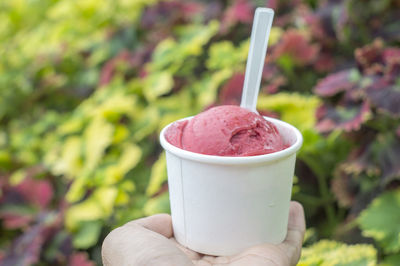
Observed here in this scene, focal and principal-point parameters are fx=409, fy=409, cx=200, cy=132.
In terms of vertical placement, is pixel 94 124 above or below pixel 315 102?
below

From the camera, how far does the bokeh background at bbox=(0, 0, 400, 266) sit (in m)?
1.42

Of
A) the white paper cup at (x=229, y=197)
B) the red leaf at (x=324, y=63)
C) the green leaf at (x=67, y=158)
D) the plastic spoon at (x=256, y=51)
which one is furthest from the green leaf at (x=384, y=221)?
the green leaf at (x=67, y=158)

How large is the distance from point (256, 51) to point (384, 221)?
0.72 meters

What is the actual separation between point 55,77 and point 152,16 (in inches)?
30.2

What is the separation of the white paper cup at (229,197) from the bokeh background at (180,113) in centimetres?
26

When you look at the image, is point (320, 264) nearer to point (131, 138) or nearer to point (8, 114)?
point (131, 138)

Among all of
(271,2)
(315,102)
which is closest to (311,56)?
(315,102)

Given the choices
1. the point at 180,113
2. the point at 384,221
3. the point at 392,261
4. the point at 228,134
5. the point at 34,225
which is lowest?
the point at 34,225

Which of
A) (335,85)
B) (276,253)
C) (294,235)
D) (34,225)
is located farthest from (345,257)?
(34,225)

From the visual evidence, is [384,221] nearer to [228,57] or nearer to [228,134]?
[228,134]

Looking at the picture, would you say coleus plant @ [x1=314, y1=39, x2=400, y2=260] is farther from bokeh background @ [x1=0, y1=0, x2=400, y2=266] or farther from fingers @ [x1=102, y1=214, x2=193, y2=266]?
fingers @ [x1=102, y1=214, x2=193, y2=266]

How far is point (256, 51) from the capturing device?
2.97 ft

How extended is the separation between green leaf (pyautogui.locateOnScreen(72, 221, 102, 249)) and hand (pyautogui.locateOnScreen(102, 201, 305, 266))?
0.80m

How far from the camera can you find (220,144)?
826 millimetres
